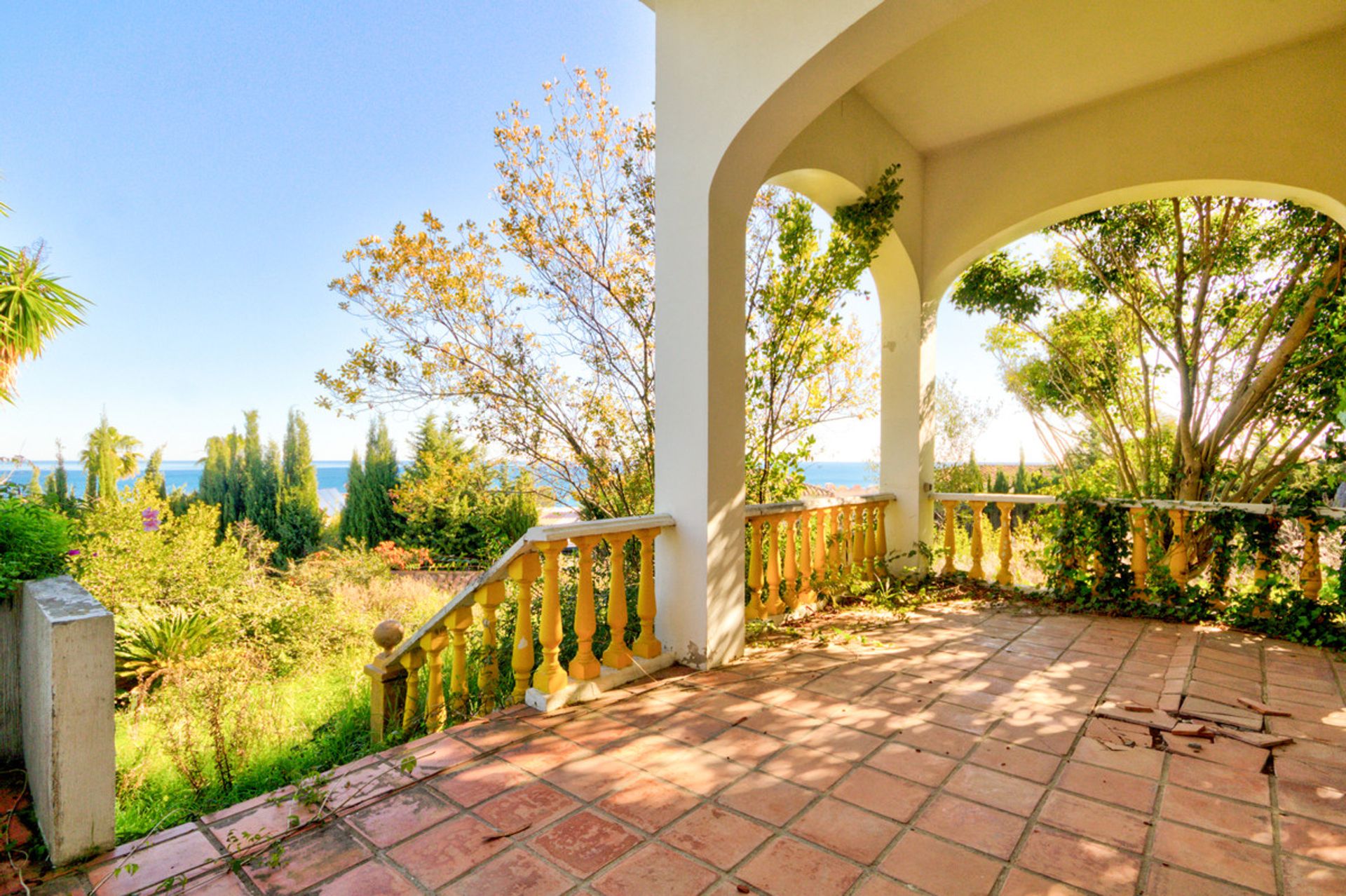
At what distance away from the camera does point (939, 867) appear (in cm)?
137

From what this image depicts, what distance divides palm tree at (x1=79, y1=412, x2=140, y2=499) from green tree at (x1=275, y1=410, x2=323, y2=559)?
3382mm

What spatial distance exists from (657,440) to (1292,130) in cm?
424

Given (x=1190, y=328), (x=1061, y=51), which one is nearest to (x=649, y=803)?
(x=1061, y=51)

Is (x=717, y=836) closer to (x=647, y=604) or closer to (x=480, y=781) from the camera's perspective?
(x=480, y=781)

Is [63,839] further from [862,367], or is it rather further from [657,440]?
[862,367]

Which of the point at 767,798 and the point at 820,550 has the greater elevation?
the point at 820,550

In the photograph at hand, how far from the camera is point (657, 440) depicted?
9.61 ft

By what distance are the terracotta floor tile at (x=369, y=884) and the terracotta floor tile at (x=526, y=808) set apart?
268 millimetres

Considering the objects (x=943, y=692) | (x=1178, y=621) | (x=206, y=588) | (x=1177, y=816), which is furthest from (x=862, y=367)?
(x=206, y=588)

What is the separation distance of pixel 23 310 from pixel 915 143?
6.72 m

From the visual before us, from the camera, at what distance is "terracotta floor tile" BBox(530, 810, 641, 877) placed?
141 centimetres

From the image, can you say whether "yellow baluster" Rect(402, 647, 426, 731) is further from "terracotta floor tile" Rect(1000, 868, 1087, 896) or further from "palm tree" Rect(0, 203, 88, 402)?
"palm tree" Rect(0, 203, 88, 402)

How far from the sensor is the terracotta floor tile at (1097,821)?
148 centimetres

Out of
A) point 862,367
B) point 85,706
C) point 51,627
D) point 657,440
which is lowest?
point 85,706
